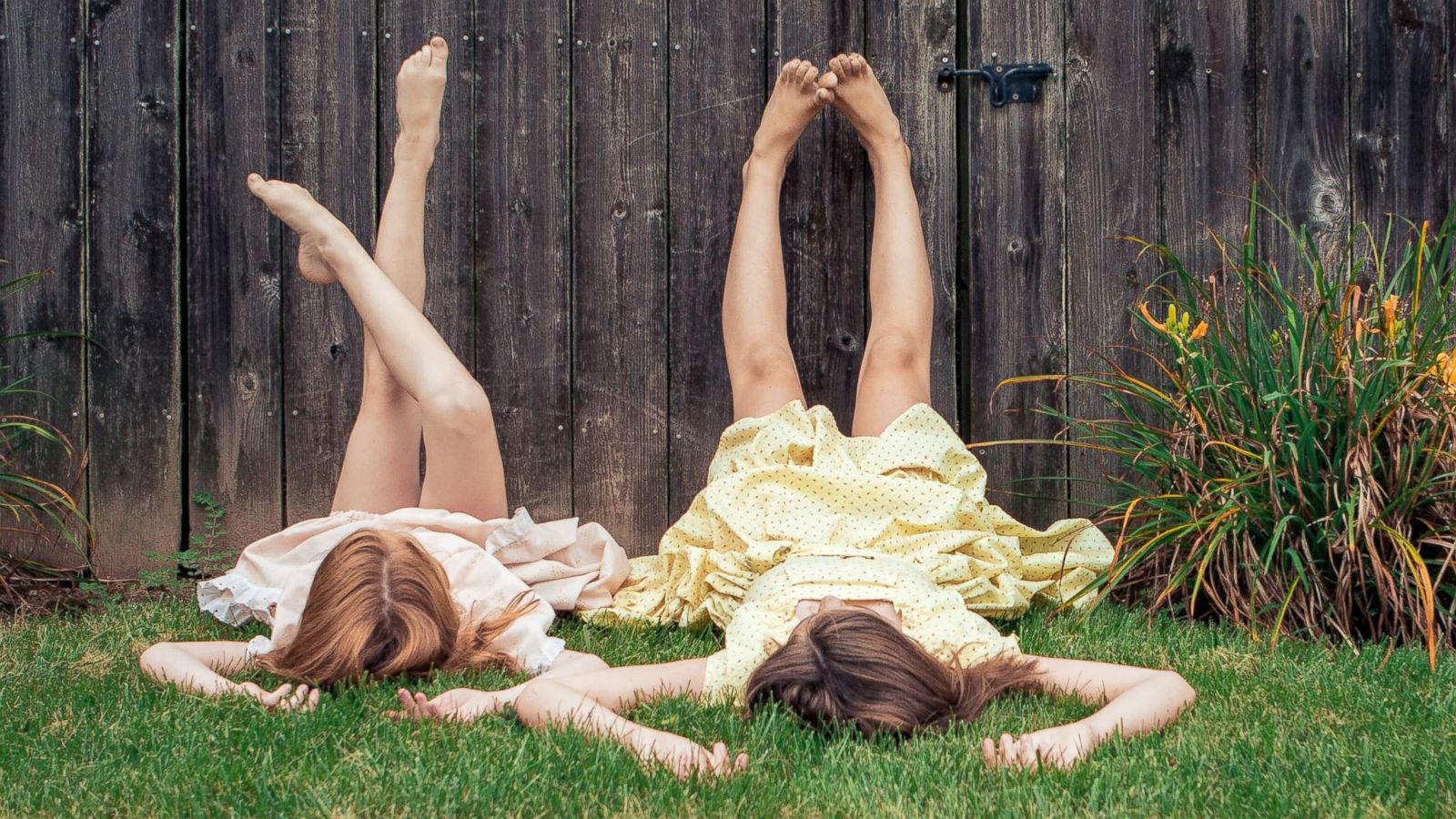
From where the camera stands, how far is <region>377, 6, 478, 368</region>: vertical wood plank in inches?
134

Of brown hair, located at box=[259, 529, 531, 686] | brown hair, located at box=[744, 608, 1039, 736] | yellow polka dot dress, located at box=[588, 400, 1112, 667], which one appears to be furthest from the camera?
yellow polka dot dress, located at box=[588, 400, 1112, 667]

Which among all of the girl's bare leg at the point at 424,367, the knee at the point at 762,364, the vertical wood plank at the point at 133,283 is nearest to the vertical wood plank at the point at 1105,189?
the knee at the point at 762,364

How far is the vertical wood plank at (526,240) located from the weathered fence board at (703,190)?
32 centimetres

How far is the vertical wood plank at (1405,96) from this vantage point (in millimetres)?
3381

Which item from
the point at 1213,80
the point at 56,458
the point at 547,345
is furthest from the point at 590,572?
the point at 1213,80

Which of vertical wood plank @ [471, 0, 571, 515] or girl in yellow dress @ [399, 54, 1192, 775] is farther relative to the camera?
vertical wood plank @ [471, 0, 571, 515]

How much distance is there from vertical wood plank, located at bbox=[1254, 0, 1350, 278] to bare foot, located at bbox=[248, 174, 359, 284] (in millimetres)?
2631

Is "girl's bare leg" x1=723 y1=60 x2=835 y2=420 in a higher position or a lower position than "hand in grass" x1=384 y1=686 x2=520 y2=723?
higher

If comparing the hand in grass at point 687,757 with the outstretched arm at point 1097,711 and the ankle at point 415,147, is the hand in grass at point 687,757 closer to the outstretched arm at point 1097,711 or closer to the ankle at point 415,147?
the outstretched arm at point 1097,711

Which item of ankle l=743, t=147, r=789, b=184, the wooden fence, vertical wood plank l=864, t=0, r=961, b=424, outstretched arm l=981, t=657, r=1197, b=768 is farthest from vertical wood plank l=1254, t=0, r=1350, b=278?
outstretched arm l=981, t=657, r=1197, b=768

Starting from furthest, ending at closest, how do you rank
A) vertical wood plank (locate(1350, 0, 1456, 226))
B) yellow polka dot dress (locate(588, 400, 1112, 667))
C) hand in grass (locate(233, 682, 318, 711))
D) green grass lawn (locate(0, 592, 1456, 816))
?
vertical wood plank (locate(1350, 0, 1456, 226)) < yellow polka dot dress (locate(588, 400, 1112, 667)) < hand in grass (locate(233, 682, 318, 711)) < green grass lawn (locate(0, 592, 1456, 816))

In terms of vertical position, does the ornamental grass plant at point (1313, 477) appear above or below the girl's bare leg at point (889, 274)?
below

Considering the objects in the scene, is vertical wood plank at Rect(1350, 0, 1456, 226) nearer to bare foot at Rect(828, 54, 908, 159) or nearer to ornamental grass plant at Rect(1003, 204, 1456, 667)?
ornamental grass plant at Rect(1003, 204, 1456, 667)

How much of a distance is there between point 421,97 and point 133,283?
1.08 meters
